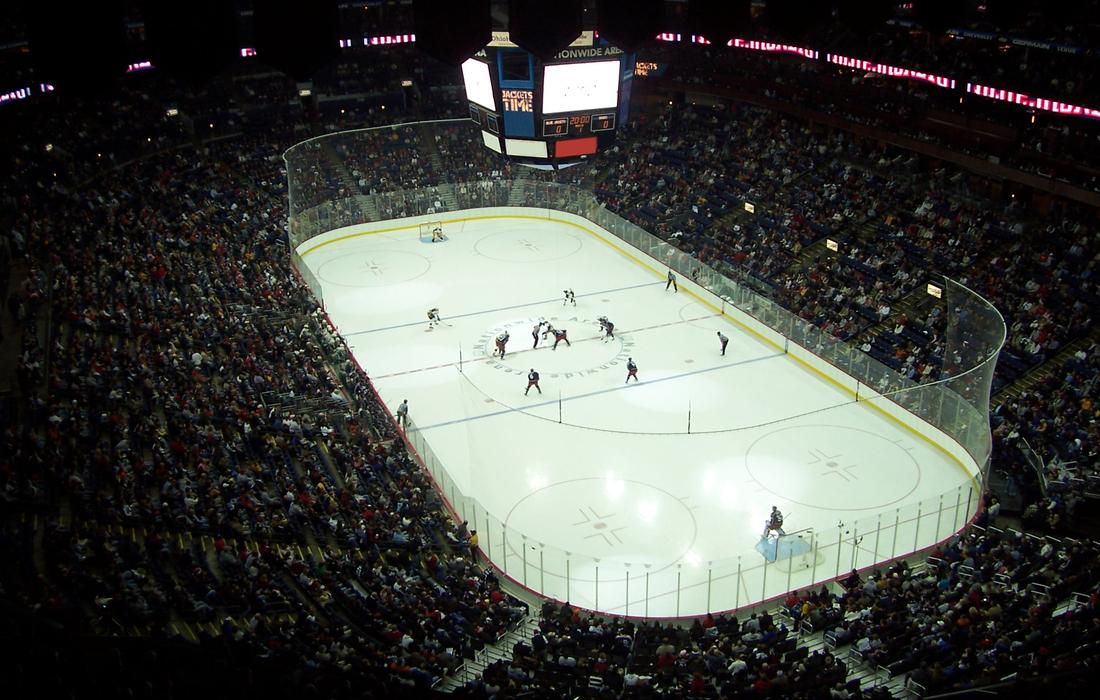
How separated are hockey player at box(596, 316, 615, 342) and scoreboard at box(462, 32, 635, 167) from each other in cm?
880

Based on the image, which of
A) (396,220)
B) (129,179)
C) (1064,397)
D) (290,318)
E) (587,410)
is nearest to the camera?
(1064,397)

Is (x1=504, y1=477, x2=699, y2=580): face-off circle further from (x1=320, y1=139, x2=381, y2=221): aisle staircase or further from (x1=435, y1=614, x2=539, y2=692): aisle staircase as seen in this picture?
(x1=320, y1=139, x2=381, y2=221): aisle staircase

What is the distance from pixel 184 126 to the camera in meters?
42.0

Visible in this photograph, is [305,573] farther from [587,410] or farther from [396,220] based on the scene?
[396,220]

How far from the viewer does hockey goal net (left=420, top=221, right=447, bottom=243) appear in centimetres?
3838

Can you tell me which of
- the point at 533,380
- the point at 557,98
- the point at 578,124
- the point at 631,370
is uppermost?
the point at 557,98

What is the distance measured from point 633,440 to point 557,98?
7.91 meters

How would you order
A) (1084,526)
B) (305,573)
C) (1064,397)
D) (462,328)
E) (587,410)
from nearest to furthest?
(305,573), (1084,526), (1064,397), (587,410), (462,328)

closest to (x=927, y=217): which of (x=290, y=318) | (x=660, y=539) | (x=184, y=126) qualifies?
(x=660, y=539)

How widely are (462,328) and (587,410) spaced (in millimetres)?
6733

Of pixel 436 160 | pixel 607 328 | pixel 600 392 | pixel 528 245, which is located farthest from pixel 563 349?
pixel 436 160

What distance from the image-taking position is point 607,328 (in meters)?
28.8

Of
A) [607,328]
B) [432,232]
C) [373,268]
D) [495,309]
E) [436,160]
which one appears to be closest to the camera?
[607,328]

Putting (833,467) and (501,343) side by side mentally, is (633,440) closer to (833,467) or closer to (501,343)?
(833,467)
